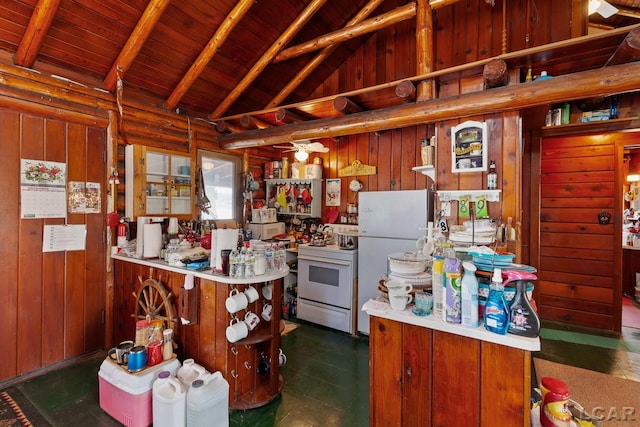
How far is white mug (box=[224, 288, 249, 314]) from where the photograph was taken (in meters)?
2.12

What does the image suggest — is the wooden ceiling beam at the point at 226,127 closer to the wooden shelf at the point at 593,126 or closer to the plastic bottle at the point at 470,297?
the plastic bottle at the point at 470,297

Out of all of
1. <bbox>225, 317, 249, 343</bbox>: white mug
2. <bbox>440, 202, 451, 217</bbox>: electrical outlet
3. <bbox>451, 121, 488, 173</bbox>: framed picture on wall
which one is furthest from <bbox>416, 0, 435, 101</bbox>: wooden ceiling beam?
<bbox>225, 317, 249, 343</bbox>: white mug

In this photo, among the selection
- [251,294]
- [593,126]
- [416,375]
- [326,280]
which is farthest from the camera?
[326,280]

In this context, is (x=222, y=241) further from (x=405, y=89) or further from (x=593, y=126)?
(x=593, y=126)

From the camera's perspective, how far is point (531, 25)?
3150mm

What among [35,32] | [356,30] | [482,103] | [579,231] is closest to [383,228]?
[482,103]

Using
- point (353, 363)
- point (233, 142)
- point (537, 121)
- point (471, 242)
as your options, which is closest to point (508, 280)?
point (471, 242)

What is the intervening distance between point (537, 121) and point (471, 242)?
2133 millimetres

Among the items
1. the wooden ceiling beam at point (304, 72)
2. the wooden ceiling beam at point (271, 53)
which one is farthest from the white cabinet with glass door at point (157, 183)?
the wooden ceiling beam at point (304, 72)

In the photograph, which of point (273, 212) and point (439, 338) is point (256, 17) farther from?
point (439, 338)

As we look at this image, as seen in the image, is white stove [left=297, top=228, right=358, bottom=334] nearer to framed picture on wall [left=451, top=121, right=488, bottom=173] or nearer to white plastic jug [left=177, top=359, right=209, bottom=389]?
framed picture on wall [left=451, top=121, right=488, bottom=173]

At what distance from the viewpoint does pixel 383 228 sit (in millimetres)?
3391

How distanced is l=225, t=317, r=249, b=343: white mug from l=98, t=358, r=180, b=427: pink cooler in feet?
1.81

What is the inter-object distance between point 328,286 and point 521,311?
258 centimetres
